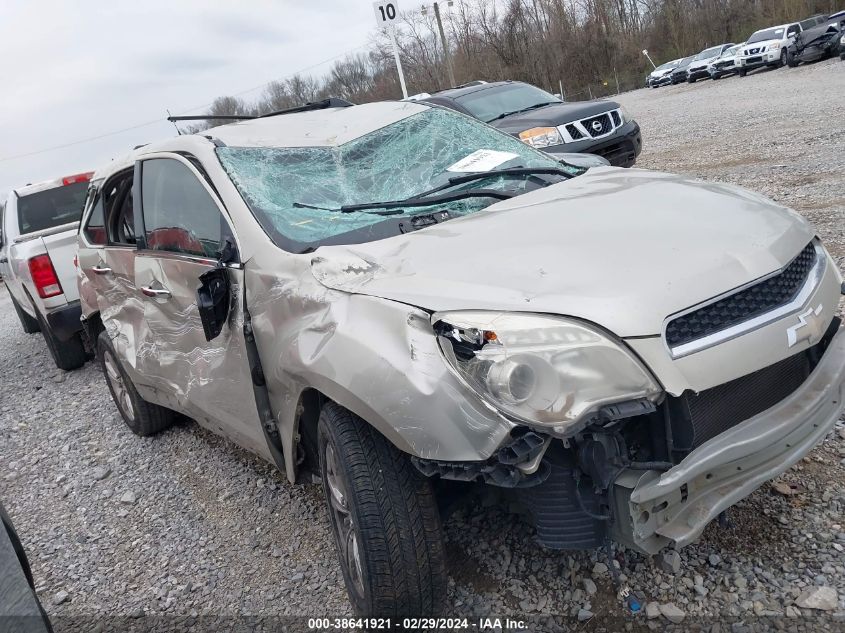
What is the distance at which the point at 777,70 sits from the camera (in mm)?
26266

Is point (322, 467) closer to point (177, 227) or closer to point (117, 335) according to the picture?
point (177, 227)

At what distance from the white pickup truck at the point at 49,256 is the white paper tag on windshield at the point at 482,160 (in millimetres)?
4597

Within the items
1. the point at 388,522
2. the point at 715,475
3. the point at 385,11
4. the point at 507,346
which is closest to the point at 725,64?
the point at 385,11

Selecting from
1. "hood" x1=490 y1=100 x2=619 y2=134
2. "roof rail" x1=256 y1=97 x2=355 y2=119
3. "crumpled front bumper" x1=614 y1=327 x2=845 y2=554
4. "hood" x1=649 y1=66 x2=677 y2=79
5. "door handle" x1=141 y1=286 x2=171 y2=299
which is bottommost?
"crumpled front bumper" x1=614 y1=327 x2=845 y2=554

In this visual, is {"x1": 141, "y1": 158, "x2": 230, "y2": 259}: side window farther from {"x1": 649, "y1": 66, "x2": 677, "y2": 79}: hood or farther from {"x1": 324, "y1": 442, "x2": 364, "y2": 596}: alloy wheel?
{"x1": 649, "y1": 66, "x2": 677, "y2": 79}: hood

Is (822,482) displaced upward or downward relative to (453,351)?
downward

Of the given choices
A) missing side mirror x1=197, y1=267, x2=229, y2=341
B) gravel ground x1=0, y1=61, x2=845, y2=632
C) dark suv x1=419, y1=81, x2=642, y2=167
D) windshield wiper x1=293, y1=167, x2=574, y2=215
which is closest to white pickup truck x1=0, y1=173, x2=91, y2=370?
gravel ground x1=0, y1=61, x2=845, y2=632

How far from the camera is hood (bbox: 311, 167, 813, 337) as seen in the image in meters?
1.97

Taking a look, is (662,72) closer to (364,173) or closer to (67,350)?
(67,350)

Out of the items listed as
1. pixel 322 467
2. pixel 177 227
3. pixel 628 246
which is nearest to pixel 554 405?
pixel 628 246

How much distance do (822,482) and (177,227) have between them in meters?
3.05

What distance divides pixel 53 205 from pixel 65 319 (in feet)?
5.12

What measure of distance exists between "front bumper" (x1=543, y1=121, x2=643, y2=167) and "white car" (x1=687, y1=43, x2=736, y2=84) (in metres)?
25.6

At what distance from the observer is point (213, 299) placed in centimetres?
279
